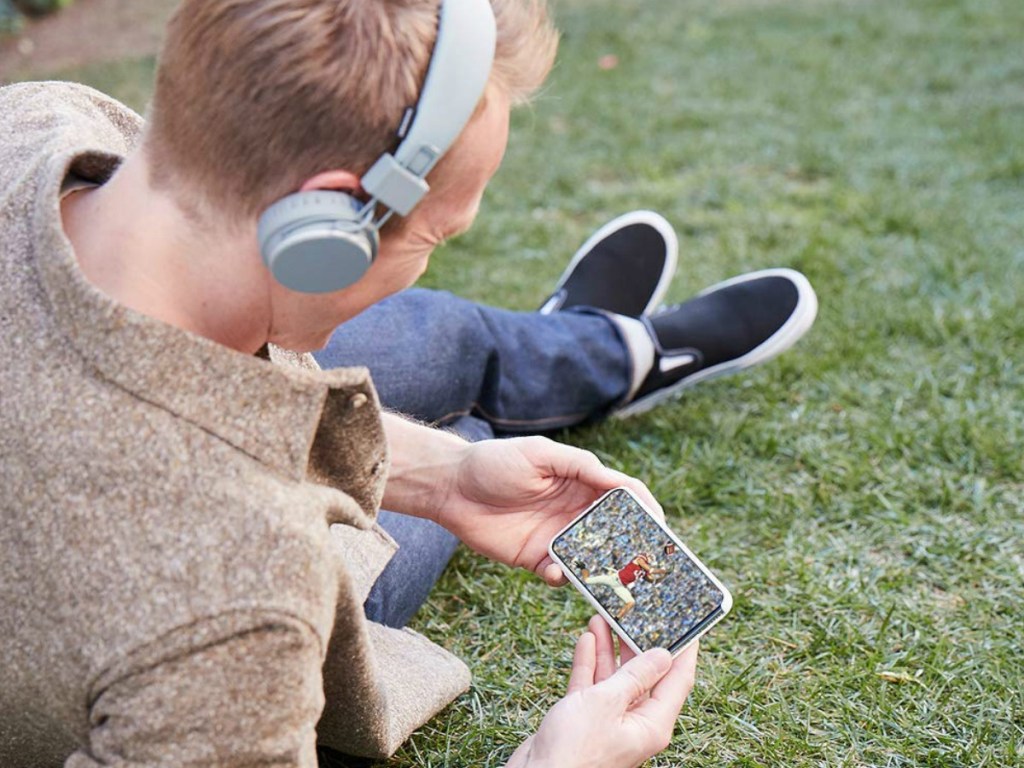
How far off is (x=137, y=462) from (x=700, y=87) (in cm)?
421

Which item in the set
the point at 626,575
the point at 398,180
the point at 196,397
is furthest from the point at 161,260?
the point at 626,575

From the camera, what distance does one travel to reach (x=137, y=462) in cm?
109

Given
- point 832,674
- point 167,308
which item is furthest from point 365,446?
point 832,674

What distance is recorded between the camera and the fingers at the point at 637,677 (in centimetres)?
140

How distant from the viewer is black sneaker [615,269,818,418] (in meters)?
2.56

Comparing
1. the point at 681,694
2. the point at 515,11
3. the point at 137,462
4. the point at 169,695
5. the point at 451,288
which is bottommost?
the point at 451,288

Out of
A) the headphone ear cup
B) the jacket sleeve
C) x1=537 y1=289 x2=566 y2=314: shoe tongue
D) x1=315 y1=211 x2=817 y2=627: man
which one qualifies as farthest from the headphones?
x1=537 y1=289 x2=566 y2=314: shoe tongue

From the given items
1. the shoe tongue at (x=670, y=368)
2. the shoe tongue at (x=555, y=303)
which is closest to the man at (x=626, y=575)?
the shoe tongue at (x=670, y=368)

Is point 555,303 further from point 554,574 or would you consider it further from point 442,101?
point 442,101

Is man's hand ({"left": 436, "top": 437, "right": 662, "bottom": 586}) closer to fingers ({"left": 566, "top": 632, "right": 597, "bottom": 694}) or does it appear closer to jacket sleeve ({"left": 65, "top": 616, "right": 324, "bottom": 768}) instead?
fingers ({"left": 566, "top": 632, "right": 597, "bottom": 694})

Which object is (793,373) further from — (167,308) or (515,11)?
(167,308)

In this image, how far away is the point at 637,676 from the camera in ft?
4.68

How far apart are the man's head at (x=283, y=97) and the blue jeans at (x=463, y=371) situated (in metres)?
0.83

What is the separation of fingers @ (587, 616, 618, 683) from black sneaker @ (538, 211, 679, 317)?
1269 mm
